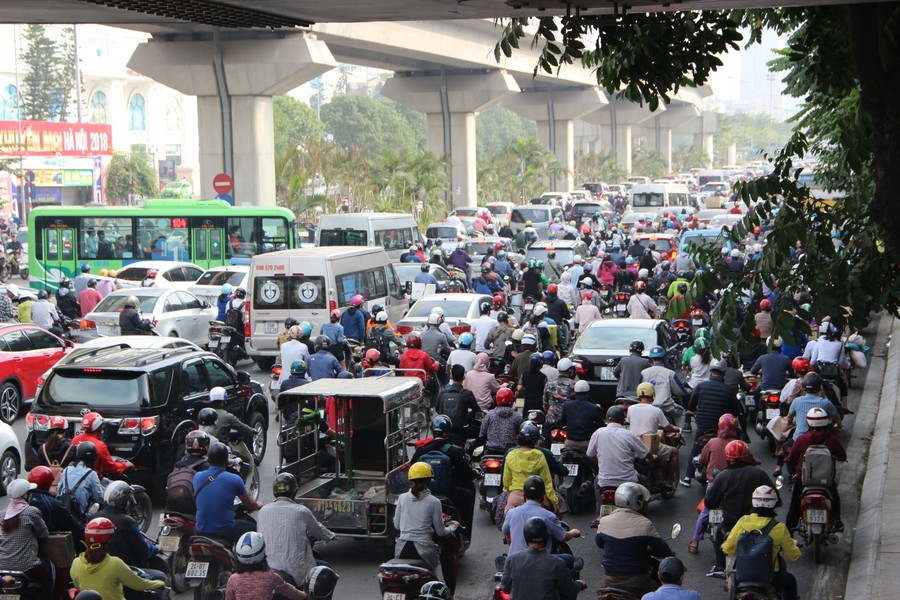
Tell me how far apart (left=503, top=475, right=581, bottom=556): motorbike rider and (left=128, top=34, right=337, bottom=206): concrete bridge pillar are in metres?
33.2

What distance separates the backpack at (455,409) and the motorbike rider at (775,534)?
15.1 ft

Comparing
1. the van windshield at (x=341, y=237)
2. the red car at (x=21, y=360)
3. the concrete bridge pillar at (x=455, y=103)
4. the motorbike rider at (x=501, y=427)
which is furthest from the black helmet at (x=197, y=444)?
the concrete bridge pillar at (x=455, y=103)

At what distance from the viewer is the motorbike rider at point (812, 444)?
37.2ft

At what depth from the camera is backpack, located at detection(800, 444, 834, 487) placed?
11195 millimetres

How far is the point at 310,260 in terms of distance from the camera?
69.9ft

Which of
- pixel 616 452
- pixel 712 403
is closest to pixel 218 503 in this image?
pixel 616 452

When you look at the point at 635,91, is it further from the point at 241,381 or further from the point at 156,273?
the point at 156,273

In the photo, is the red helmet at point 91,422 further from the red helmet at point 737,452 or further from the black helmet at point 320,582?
the red helmet at point 737,452

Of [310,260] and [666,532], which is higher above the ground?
[310,260]

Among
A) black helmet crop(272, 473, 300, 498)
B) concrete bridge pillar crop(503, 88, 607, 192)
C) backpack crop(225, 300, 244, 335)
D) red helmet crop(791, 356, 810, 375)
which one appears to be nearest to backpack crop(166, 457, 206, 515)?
black helmet crop(272, 473, 300, 498)

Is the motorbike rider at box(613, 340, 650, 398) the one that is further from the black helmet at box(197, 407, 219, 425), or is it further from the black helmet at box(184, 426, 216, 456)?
the black helmet at box(184, 426, 216, 456)

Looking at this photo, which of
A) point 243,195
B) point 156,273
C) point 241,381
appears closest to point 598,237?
point 243,195

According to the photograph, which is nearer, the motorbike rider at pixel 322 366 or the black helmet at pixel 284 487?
the black helmet at pixel 284 487

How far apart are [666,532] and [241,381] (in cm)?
555
